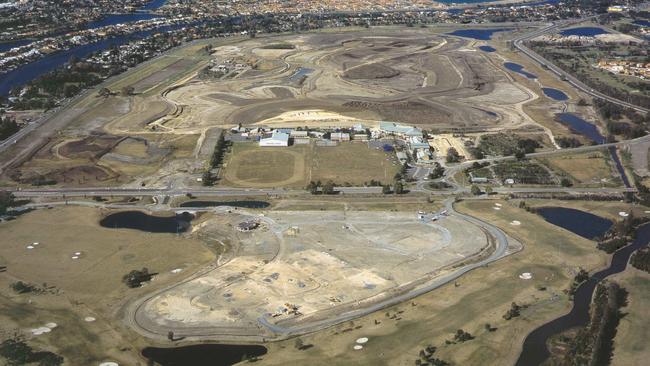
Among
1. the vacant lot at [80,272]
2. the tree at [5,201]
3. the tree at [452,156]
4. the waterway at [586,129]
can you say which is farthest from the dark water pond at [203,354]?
the waterway at [586,129]

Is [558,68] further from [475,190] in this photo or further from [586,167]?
[475,190]

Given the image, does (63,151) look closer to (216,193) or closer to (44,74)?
(216,193)


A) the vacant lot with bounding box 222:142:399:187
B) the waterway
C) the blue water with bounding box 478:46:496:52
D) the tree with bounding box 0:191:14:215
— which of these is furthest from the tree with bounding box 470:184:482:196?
the blue water with bounding box 478:46:496:52

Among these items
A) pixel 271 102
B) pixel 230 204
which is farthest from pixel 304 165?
pixel 271 102

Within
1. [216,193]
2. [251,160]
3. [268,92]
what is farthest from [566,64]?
[216,193]

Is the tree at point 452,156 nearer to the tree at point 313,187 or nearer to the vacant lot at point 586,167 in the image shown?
the vacant lot at point 586,167
